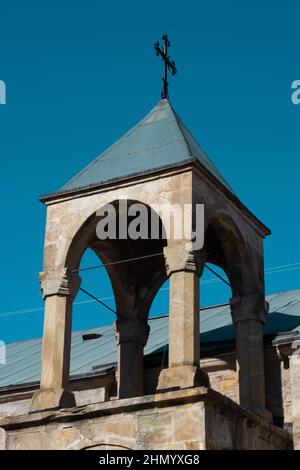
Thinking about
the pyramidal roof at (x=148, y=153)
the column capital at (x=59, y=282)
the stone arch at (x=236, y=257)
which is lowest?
the column capital at (x=59, y=282)

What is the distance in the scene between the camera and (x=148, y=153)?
1642cm

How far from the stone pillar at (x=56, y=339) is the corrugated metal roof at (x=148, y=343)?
2396 mm

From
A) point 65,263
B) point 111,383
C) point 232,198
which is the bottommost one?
point 111,383

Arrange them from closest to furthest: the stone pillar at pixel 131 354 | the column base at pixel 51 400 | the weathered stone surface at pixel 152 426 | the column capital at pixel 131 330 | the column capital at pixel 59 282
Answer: the weathered stone surface at pixel 152 426
the column base at pixel 51 400
the column capital at pixel 59 282
the stone pillar at pixel 131 354
the column capital at pixel 131 330

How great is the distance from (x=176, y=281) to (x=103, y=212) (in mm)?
2109

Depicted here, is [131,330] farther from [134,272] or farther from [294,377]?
[294,377]

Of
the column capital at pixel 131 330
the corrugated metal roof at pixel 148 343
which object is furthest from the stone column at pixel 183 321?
the column capital at pixel 131 330

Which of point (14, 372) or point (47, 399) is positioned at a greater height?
point (14, 372)

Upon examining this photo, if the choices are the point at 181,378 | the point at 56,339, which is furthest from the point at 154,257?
the point at 181,378

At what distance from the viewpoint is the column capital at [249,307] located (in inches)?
637

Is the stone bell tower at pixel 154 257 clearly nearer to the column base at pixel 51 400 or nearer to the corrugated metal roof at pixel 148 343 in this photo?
the column base at pixel 51 400

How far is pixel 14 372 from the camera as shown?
68.3 feet

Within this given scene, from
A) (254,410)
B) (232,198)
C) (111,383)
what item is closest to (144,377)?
(111,383)

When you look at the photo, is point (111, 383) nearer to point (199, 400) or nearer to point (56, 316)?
point (56, 316)
